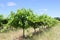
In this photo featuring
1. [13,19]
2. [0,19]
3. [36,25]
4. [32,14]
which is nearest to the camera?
[13,19]

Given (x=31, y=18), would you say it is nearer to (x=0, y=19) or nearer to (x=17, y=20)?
(x=17, y=20)

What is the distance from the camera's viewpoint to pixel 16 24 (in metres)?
20.0

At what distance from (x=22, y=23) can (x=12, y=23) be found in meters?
1.24

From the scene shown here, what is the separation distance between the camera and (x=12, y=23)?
66.0 ft

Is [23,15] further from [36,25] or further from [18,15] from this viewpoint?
[36,25]

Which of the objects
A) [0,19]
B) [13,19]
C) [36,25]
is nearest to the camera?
[13,19]

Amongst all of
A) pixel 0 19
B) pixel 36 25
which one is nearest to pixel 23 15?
pixel 36 25

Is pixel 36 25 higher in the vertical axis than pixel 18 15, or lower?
lower

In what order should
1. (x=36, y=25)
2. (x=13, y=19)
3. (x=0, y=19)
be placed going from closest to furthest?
(x=13, y=19)
(x=36, y=25)
(x=0, y=19)

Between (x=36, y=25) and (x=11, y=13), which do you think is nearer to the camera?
(x=11, y=13)

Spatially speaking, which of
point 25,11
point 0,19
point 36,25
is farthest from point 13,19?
point 0,19

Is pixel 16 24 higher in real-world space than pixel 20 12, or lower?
lower

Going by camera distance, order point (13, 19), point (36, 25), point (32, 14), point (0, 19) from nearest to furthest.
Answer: point (13, 19), point (32, 14), point (36, 25), point (0, 19)

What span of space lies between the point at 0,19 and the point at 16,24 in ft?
52.6
